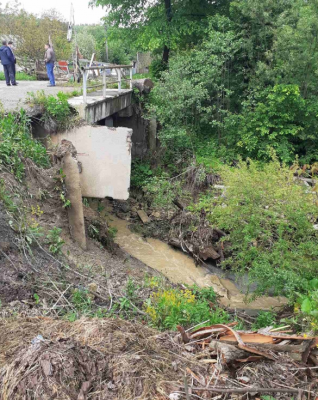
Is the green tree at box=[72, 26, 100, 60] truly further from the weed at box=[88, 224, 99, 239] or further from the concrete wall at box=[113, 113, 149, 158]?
the weed at box=[88, 224, 99, 239]

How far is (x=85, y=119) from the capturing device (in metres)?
9.60

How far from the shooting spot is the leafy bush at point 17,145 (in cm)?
703

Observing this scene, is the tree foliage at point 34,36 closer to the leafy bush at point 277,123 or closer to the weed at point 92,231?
the leafy bush at point 277,123

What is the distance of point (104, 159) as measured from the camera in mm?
8648

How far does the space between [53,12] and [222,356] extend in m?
31.9

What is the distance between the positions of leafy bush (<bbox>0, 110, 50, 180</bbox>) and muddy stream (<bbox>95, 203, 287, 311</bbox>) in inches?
151

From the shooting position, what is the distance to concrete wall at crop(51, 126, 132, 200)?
27.8 ft

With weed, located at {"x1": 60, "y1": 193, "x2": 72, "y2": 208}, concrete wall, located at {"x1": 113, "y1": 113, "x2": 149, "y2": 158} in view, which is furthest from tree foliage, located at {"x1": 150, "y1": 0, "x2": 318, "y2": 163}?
weed, located at {"x1": 60, "y1": 193, "x2": 72, "y2": 208}

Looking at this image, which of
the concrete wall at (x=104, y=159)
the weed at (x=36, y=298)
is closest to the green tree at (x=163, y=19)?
the concrete wall at (x=104, y=159)

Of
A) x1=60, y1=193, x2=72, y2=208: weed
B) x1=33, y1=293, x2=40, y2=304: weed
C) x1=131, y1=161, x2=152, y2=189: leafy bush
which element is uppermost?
x1=60, y1=193, x2=72, y2=208: weed

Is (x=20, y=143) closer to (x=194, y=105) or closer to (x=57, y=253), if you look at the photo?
(x=57, y=253)

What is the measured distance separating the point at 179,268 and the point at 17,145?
17.2 feet

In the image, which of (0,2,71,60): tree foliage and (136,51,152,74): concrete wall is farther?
(136,51,152,74): concrete wall

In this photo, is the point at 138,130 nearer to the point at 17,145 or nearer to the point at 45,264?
the point at 17,145
